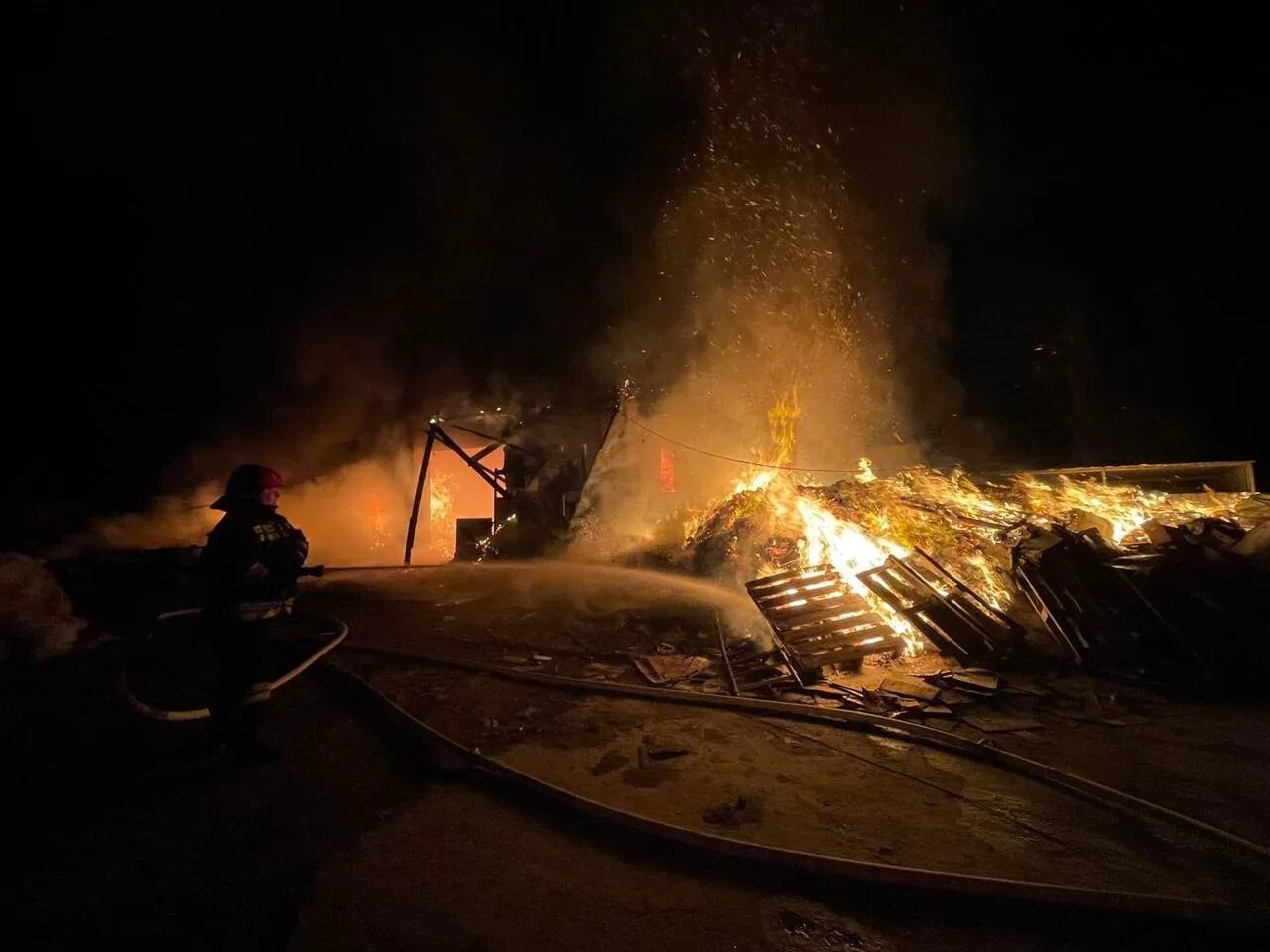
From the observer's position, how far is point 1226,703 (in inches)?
217

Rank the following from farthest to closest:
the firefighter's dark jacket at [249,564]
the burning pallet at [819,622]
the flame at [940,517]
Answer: the flame at [940,517] → the burning pallet at [819,622] → the firefighter's dark jacket at [249,564]

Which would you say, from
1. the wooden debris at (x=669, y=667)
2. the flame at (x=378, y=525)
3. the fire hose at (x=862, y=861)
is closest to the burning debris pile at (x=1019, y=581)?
the wooden debris at (x=669, y=667)

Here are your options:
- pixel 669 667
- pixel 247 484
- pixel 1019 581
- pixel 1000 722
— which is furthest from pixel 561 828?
pixel 1019 581

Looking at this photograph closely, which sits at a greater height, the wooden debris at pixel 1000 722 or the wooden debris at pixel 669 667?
the wooden debris at pixel 669 667

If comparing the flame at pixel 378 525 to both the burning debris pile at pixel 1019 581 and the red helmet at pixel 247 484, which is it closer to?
the burning debris pile at pixel 1019 581

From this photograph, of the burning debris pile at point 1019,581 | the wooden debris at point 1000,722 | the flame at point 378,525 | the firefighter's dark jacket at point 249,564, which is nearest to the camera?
the firefighter's dark jacket at point 249,564

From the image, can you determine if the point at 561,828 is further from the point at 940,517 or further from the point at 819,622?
the point at 940,517

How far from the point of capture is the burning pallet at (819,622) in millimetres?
6574

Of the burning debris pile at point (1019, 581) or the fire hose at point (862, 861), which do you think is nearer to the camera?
the fire hose at point (862, 861)

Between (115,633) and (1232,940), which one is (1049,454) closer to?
(1232,940)

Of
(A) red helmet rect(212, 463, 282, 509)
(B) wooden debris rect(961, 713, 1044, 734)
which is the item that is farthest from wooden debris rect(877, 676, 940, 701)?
(A) red helmet rect(212, 463, 282, 509)

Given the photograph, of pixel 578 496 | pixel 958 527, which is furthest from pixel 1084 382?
pixel 578 496

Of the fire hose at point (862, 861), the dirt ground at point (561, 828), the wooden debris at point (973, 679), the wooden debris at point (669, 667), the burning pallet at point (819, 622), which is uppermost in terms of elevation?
the burning pallet at point (819, 622)

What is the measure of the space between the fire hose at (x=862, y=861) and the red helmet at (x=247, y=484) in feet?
4.76
